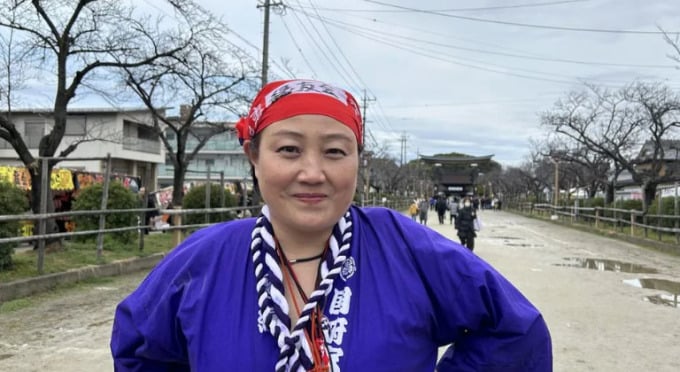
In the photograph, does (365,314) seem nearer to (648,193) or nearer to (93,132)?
(648,193)

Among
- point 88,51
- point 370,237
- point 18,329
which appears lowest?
point 18,329

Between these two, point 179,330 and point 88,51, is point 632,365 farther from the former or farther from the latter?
point 88,51

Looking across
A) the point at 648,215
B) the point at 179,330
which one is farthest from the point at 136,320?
the point at 648,215

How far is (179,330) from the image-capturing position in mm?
1545

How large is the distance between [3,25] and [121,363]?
10607 mm

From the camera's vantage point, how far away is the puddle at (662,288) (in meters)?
8.50

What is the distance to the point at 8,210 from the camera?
26.9 ft

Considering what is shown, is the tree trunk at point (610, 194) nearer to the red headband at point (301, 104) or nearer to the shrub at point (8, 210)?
the shrub at point (8, 210)

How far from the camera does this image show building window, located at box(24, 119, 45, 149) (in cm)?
3247

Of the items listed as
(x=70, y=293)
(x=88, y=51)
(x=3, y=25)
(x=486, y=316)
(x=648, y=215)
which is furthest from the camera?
(x=648, y=215)

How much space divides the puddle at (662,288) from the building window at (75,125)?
3010 centimetres

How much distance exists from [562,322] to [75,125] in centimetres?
3201

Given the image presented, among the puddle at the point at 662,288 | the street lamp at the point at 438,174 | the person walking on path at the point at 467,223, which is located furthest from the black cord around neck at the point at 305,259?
the street lamp at the point at 438,174

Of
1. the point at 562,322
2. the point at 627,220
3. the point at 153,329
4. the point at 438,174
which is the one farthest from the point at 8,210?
the point at 438,174
